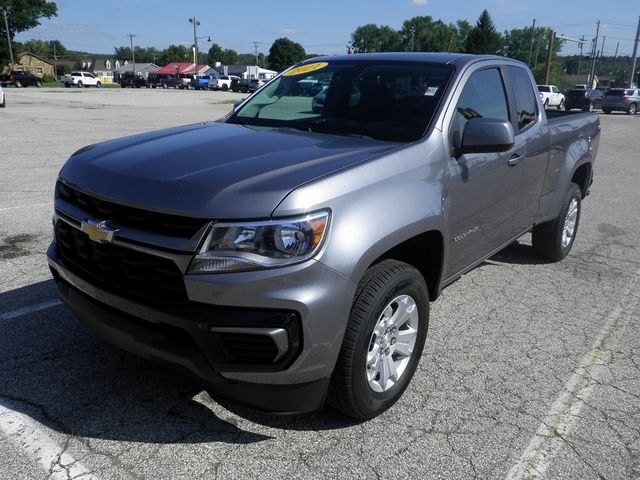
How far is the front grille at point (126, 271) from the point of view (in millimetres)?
2398

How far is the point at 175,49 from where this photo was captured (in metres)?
140

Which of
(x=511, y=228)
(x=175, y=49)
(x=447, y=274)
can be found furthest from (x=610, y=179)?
(x=175, y=49)

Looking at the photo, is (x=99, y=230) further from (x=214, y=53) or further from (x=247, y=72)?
(x=214, y=53)

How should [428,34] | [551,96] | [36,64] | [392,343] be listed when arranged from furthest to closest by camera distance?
[428,34]
[36,64]
[551,96]
[392,343]

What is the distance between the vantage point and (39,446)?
2617 mm

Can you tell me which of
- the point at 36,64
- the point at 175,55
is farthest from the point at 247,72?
the point at 175,55

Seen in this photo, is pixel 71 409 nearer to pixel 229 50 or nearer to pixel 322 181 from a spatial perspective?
pixel 322 181

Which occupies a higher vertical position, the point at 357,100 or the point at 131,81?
the point at 357,100

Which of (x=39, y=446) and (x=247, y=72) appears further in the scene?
(x=247, y=72)

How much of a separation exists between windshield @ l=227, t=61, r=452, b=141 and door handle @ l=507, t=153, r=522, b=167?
78cm

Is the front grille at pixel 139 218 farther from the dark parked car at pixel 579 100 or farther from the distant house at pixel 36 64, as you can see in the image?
the distant house at pixel 36 64

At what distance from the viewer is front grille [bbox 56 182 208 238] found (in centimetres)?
235

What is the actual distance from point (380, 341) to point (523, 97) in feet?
8.86

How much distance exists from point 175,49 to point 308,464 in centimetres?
14970
